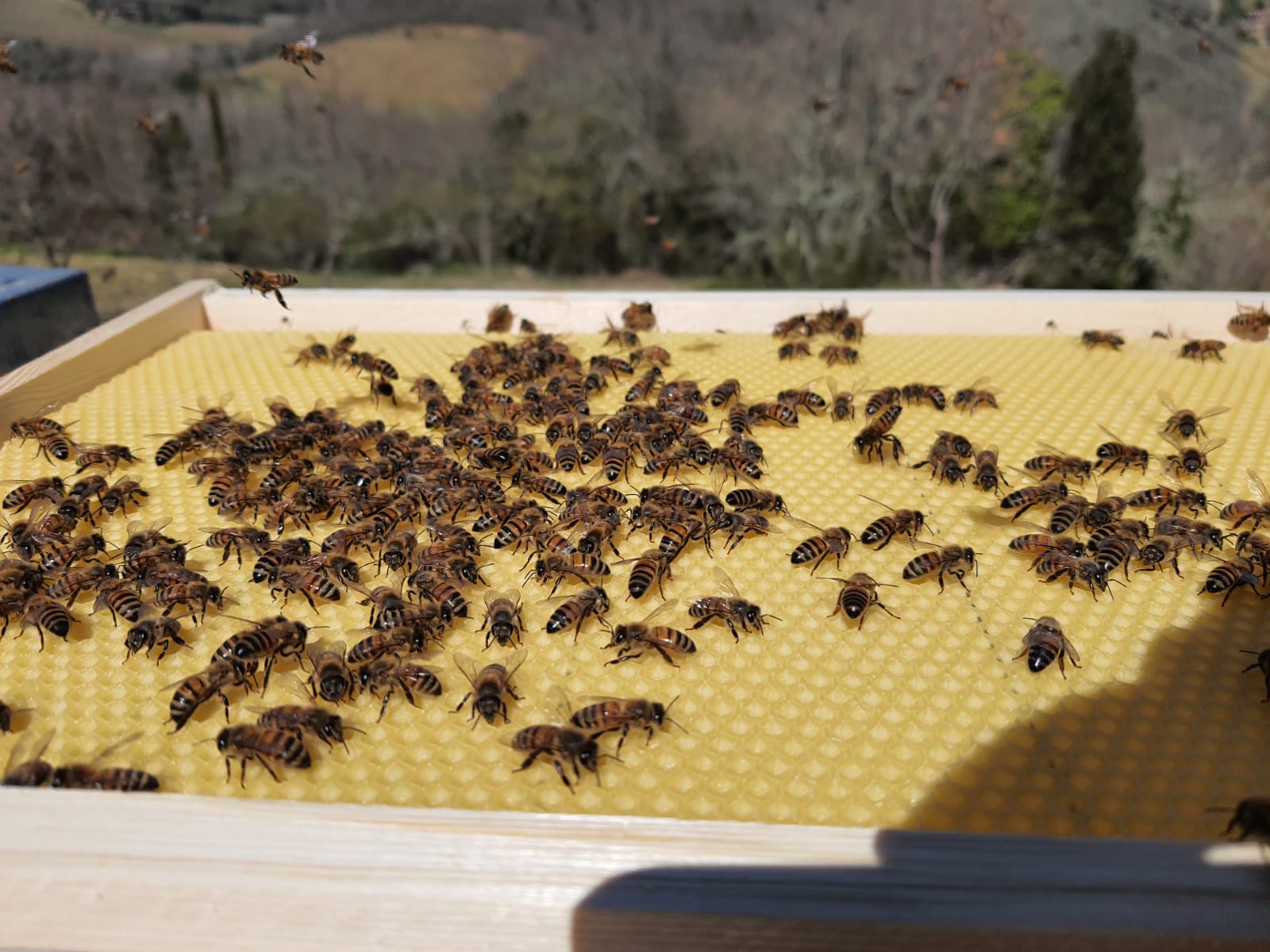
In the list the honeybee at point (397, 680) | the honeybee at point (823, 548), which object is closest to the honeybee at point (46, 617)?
the honeybee at point (397, 680)

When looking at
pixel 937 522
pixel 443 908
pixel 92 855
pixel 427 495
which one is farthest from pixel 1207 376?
pixel 92 855

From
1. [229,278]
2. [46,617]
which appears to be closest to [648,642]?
[46,617]

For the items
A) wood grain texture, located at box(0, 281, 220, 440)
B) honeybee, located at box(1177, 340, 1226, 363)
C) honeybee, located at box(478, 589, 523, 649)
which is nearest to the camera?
honeybee, located at box(478, 589, 523, 649)

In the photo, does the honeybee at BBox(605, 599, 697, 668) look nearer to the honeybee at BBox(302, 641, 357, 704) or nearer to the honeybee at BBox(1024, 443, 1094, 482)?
the honeybee at BBox(302, 641, 357, 704)

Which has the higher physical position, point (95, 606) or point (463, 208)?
point (95, 606)

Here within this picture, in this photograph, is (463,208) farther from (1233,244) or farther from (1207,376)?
(1207,376)

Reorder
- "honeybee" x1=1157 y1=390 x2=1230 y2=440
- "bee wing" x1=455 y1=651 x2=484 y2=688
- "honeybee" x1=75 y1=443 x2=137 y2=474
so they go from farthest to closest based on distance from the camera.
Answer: "honeybee" x1=1157 y1=390 x2=1230 y2=440 → "honeybee" x1=75 y1=443 x2=137 y2=474 → "bee wing" x1=455 y1=651 x2=484 y2=688

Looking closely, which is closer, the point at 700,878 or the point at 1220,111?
the point at 700,878

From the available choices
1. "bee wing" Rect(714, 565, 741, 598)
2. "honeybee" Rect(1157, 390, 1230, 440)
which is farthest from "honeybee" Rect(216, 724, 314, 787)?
"honeybee" Rect(1157, 390, 1230, 440)

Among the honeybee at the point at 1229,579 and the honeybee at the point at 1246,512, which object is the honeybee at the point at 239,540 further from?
the honeybee at the point at 1246,512
